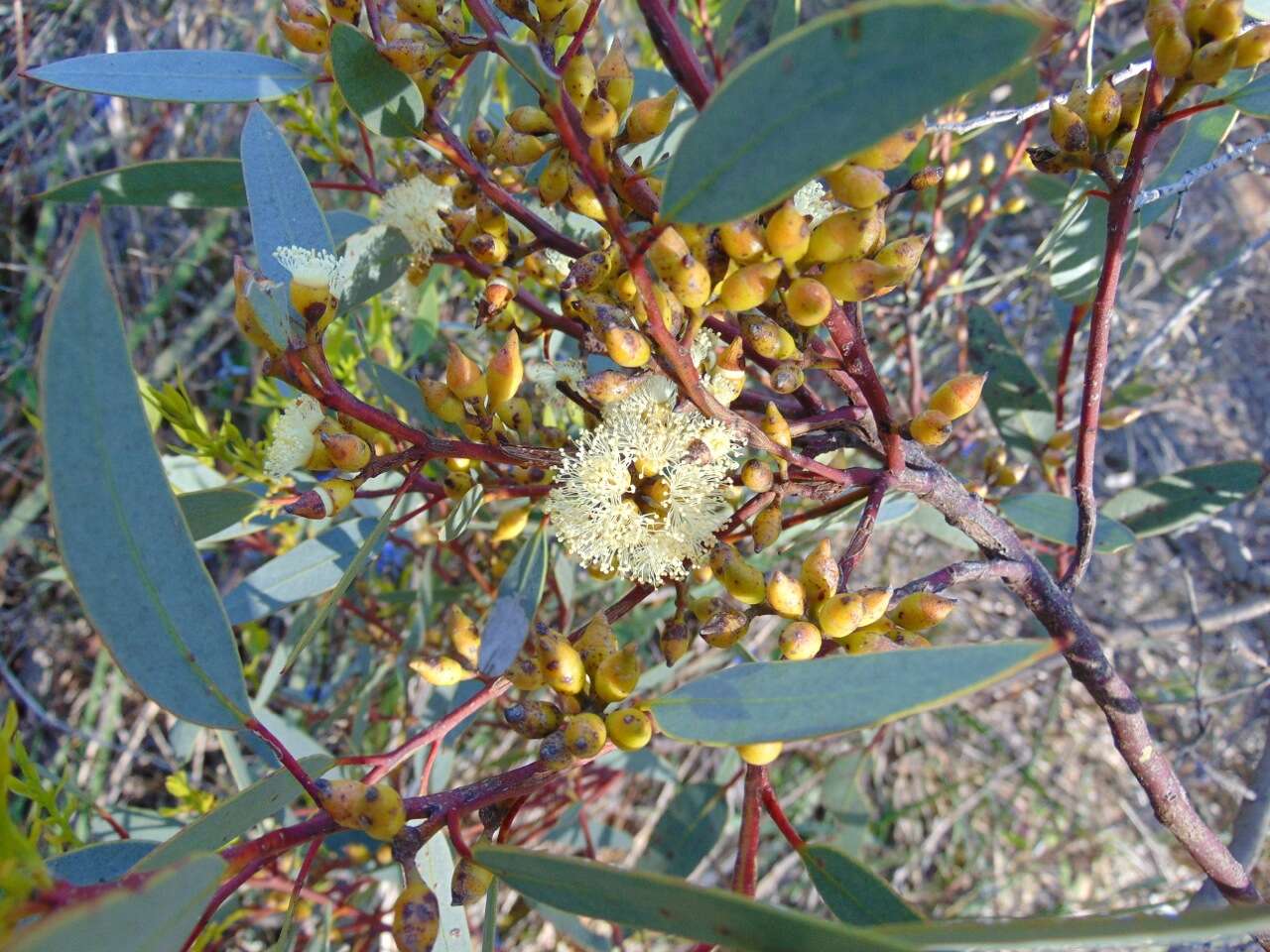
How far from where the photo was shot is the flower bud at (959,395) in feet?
2.88

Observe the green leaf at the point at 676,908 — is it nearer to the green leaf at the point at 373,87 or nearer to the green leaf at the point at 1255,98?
the green leaf at the point at 373,87

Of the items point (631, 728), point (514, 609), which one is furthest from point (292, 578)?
point (631, 728)

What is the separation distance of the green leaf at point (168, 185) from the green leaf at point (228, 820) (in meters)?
0.81

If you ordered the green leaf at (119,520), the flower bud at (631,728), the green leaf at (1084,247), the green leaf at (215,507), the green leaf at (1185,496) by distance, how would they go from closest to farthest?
the green leaf at (119,520), the flower bud at (631,728), the green leaf at (215,507), the green leaf at (1084,247), the green leaf at (1185,496)

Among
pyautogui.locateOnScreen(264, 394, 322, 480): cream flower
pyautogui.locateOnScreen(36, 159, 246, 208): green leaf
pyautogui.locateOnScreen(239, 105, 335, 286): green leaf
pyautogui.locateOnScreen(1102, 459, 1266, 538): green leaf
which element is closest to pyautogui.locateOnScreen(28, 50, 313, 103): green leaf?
pyautogui.locateOnScreen(239, 105, 335, 286): green leaf

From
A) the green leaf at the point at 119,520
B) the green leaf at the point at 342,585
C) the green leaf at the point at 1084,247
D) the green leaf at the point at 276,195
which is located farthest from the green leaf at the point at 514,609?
the green leaf at the point at 1084,247

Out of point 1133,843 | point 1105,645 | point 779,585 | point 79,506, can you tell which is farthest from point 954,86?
point 1133,843

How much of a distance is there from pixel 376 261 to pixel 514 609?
48 cm

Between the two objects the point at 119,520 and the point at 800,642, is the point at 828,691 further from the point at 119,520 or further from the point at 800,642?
the point at 119,520

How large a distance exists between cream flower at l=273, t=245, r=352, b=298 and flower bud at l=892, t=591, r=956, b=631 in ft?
2.02

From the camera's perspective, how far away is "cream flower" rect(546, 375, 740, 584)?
0.96 metres

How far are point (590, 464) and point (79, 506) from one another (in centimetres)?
47

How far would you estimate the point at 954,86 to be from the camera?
0.51m

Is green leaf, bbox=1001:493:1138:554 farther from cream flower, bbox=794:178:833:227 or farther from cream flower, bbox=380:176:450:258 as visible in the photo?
cream flower, bbox=380:176:450:258
